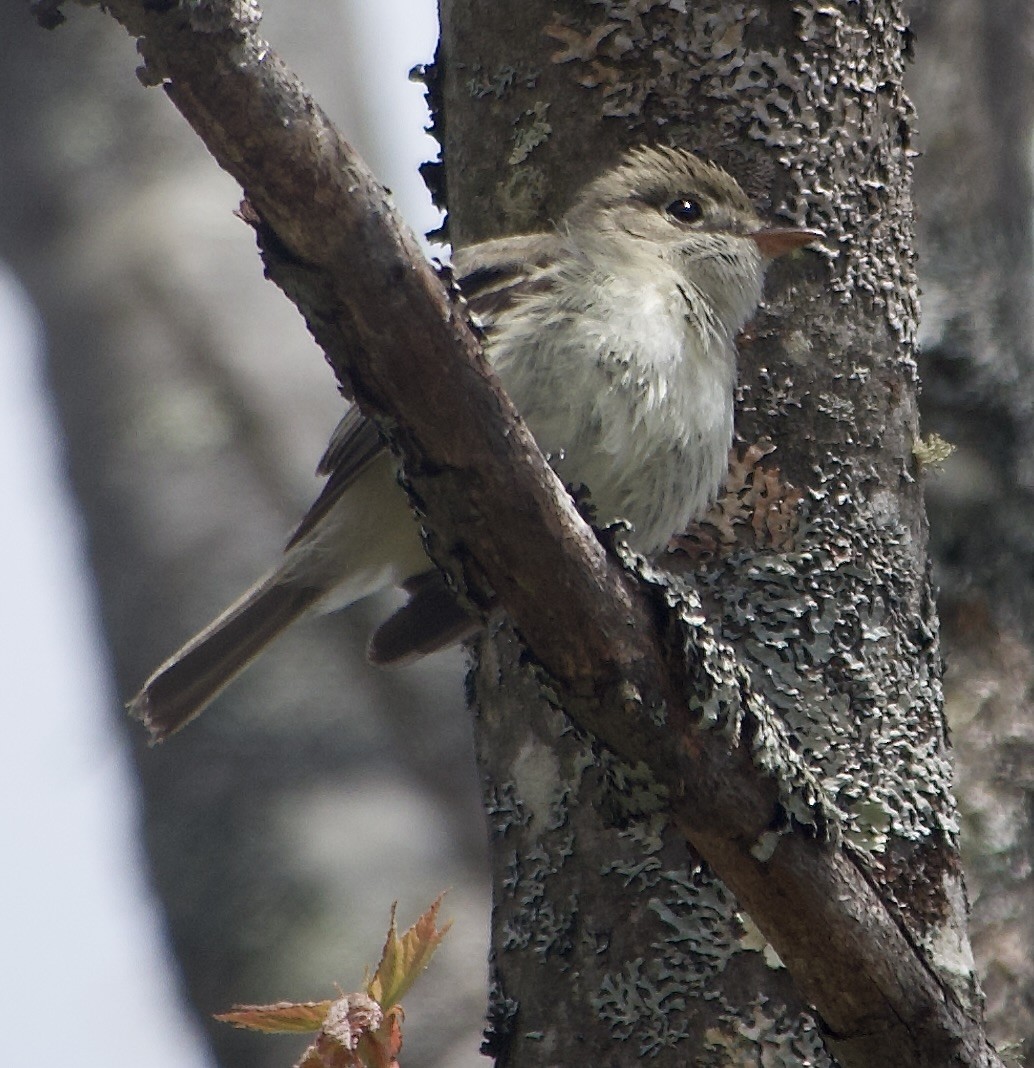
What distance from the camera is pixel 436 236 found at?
3486mm

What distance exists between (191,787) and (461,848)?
32.0 inches

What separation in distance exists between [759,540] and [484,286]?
2.42ft

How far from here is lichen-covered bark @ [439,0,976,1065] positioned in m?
2.51

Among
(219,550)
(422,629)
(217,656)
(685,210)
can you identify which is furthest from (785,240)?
(219,550)

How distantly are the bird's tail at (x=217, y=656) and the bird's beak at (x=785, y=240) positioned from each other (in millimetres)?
1178

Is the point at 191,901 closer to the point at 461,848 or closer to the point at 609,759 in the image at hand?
the point at 461,848

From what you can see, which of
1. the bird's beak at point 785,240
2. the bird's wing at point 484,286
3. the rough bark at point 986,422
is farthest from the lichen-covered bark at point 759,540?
the rough bark at point 986,422

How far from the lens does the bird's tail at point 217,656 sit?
3264 millimetres

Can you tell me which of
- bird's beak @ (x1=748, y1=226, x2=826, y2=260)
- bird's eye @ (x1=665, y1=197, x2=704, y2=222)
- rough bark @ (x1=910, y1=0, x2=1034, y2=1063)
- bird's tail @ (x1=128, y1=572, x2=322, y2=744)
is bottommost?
rough bark @ (x1=910, y1=0, x2=1034, y2=1063)

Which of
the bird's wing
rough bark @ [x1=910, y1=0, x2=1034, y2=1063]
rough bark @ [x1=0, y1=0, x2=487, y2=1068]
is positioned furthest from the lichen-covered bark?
rough bark @ [x1=0, y1=0, x2=487, y2=1068]

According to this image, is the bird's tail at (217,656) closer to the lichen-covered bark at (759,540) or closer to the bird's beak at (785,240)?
the lichen-covered bark at (759,540)

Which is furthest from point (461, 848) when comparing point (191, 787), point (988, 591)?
point (988, 591)

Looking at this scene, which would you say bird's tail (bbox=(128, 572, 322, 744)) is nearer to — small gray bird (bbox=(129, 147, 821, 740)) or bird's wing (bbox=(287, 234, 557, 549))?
small gray bird (bbox=(129, 147, 821, 740))

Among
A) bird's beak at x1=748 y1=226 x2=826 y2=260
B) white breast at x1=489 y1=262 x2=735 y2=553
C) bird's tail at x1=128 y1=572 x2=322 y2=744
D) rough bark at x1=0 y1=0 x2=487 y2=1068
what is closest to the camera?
white breast at x1=489 y1=262 x2=735 y2=553
